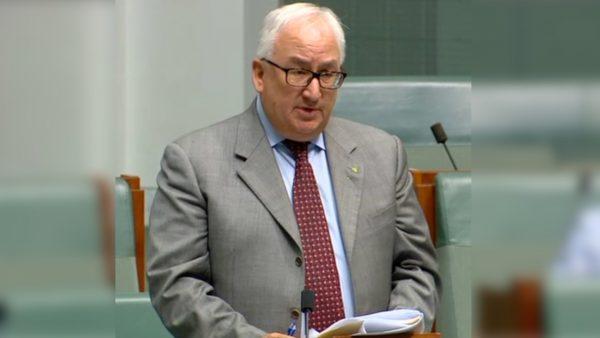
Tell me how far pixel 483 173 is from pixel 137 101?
355cm

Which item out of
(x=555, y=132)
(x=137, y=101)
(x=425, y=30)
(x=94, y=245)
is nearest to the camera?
(x=555, y=132)

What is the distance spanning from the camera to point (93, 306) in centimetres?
58

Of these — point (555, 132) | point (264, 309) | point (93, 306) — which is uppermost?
point (555, 132)

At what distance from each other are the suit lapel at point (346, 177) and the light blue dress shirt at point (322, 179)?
0.05 feet

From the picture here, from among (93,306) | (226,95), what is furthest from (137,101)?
(93,306)

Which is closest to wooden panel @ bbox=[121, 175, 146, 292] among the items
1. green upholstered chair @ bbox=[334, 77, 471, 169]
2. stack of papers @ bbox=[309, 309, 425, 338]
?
green upholstered chair @ bbox=[334, 77, 471, 169]

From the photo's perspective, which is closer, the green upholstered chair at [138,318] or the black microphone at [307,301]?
the black microphone at [307,301]

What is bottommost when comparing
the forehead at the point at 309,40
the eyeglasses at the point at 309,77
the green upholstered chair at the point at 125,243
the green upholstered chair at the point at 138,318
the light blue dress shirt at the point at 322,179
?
the green upholstered chair at the point at 138,318

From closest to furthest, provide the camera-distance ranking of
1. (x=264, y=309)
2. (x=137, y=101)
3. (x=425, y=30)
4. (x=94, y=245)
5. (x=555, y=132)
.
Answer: (x=555, y=132) < (x=94, y=245) < (x=264, y=309) < (x=137, y=101) < (x=425, y=30)

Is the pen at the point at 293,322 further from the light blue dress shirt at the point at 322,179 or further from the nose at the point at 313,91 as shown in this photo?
the nose at the point at 313,91

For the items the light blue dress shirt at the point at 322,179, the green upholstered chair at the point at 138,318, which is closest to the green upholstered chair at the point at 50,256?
the light blue dress shirt at the point at 322,179

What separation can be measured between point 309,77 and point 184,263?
0.39m

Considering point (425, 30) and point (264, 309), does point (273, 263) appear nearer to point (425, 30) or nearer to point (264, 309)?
point (264, 309)

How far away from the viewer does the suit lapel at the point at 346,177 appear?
1.90m
